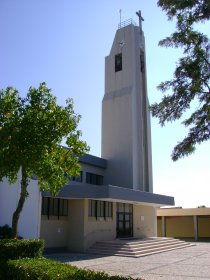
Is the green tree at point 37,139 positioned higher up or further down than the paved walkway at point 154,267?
higher up

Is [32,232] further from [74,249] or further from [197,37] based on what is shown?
[197,37]

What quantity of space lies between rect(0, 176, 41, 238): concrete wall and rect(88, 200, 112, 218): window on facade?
167 inches

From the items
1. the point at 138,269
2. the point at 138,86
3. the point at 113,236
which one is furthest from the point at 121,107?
the point at 138,269

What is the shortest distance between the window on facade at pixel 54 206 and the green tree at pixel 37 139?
30.4 ft

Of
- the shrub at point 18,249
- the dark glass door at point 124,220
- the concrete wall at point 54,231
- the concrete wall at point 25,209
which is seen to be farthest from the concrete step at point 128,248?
the shrub at point 18,249

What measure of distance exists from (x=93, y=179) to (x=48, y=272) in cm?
2073

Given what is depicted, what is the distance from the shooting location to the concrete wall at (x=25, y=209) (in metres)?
19.5

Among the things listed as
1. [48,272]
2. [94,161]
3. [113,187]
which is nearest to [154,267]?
[113,187]

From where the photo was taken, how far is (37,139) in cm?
1083

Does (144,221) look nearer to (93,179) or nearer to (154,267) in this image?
(93,179)

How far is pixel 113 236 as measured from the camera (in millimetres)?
24922

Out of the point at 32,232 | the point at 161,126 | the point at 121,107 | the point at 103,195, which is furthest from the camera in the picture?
the point at 121,107

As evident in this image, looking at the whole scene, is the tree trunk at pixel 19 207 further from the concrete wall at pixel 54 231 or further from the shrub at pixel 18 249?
the concrete wall at pixel 54 231

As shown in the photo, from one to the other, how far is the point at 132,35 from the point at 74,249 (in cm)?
1950
